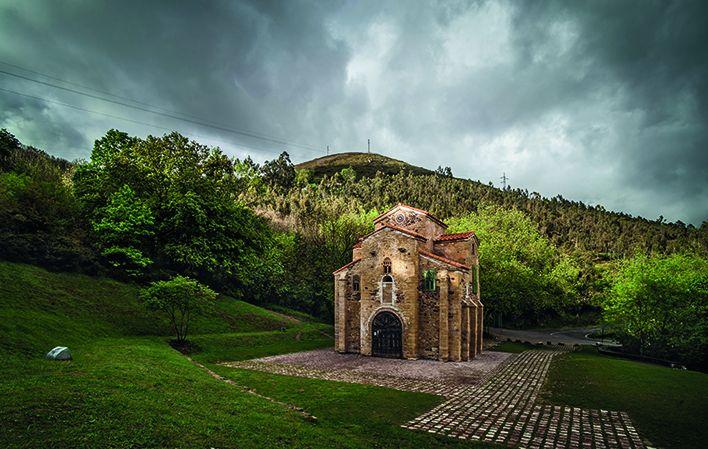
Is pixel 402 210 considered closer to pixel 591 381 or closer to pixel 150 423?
pixel 591 381

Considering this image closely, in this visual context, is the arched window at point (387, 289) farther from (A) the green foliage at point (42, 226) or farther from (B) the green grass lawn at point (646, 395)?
(A) the green foliage at point (42, 226)

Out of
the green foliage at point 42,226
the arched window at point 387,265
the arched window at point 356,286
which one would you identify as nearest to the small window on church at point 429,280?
the arched window at point 387,265

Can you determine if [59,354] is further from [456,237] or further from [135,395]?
[456,237]

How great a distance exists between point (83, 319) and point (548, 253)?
54068 millimetres

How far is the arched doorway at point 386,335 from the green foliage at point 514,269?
17.7 m

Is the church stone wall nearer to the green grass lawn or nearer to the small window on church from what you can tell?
the small window on church

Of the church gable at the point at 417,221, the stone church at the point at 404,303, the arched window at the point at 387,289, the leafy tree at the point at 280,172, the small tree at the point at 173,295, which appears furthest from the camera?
the leafy tree at the point at 280,172

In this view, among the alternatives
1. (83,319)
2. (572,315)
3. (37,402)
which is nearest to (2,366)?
(37,402)

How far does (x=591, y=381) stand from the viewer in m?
20.5

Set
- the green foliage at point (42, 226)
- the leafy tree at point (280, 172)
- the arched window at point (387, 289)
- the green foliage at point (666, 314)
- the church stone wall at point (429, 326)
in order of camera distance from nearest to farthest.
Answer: the green foliage at point (666, 314) → the church stone wall at point (429, 326) → the green foliage at point (42, 226) → the arched window at point (387, 289) → the leafy tree at point (280, 172)

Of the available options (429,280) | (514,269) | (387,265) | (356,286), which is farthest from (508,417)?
(514,269)

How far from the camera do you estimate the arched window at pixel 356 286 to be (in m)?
31.3

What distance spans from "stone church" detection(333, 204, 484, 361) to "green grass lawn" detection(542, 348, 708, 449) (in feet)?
22.3

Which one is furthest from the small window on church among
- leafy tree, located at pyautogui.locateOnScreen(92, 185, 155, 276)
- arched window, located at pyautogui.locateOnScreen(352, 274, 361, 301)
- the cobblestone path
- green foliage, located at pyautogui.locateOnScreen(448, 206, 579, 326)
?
leafy tree, located at pyautogui.locateOnScreen(92, 185, 155, 276)
